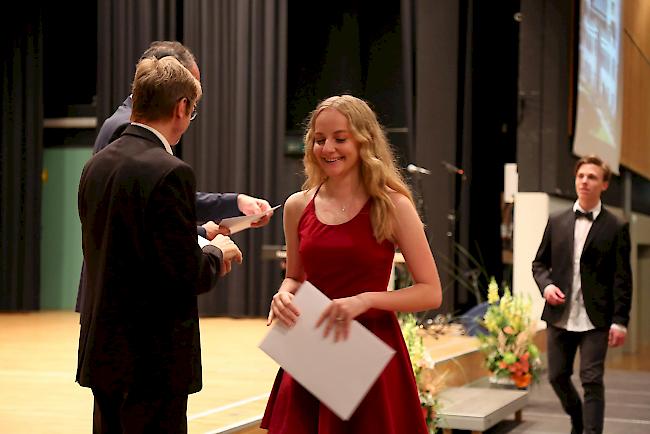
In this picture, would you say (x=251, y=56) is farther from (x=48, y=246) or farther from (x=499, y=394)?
(x=499, y=394)

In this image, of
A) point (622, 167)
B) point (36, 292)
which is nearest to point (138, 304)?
point (36, 292)

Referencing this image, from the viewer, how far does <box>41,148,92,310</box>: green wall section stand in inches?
451

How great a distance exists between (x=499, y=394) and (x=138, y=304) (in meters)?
4.48

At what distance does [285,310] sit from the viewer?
247 centimetres

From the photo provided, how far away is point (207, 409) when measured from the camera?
15.3 ft

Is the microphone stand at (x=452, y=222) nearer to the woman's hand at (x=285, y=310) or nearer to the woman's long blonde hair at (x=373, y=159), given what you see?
the woman's long blonde hair at (x=373, y=159)

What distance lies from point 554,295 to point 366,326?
2.90 meters

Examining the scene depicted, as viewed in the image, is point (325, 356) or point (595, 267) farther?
point (595, 267)

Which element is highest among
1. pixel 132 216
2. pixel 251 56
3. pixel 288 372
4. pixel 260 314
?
pixel 251 56

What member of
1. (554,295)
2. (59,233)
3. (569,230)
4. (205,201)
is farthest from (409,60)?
(205,201)

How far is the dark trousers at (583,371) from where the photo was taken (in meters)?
5.27

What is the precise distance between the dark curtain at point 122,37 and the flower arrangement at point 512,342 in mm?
5045

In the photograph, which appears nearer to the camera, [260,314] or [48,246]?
[260,314]

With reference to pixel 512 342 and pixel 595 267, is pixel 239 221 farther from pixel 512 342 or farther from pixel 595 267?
pixel 512 342
